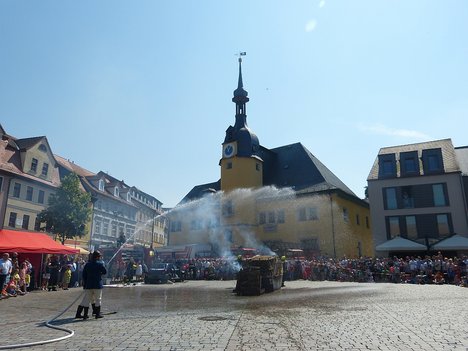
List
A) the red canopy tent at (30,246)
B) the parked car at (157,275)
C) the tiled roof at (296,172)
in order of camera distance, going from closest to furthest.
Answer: the red canopy tent at (30,246) → the parked car at (157,275) → the tiled roof at (296,172)

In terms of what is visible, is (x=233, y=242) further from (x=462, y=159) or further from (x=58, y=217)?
(x=462, y=159)

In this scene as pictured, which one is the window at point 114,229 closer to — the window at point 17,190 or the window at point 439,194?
the window at point 17,190

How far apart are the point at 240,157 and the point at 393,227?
21.0 meters

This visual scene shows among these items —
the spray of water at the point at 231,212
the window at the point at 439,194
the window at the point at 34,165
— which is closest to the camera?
the window at the point at 439,194

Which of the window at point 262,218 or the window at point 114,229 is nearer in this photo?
the window at point 262,218

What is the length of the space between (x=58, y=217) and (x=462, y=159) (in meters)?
41.0

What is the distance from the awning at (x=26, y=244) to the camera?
20.0 metres

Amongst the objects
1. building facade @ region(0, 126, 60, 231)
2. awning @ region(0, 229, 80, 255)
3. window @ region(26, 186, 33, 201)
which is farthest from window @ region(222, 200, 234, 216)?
awning @ region(0, 229, 80, 255)

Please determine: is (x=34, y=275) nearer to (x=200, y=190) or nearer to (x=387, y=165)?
(x=387, y=165)

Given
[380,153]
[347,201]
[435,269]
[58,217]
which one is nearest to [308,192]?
[347,201]

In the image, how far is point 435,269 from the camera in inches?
990

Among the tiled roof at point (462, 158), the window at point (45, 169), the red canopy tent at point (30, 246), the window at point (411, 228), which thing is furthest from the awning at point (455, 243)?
the window at point (45, 169)

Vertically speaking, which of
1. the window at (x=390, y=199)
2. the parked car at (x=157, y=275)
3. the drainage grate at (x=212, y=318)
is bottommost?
the drainage grate at (x=212, y=318)

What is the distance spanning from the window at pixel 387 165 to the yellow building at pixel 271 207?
5.12 metres
